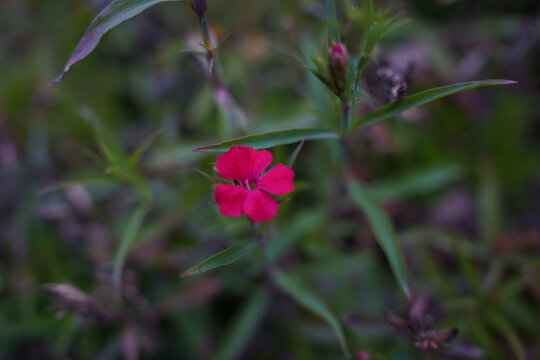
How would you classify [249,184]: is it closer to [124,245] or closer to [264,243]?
[264,243]

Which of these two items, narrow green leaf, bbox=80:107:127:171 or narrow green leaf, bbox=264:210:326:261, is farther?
narrow green leaf, bbox=264:210:326:261

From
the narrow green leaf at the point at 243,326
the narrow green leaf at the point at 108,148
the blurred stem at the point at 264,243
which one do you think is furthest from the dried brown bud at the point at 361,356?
the narrow green leaf at the point at 108,148

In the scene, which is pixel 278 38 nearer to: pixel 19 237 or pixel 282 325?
pixel 282 325

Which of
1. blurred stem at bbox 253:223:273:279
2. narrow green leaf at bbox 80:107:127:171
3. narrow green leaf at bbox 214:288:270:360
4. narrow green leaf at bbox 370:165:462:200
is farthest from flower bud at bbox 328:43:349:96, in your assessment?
narrow green leaf at bbox 214:288:270:360

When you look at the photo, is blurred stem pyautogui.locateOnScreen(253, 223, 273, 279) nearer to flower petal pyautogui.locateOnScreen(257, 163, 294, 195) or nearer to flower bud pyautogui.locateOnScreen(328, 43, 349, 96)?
flower petal pyautogui.locateOnScreen(257, 163, 294, 195)

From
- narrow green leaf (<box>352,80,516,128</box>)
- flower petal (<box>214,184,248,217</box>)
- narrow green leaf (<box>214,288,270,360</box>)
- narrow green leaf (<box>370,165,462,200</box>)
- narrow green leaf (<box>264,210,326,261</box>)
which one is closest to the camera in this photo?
flower petal (<box>214,184,248,217</box>)
